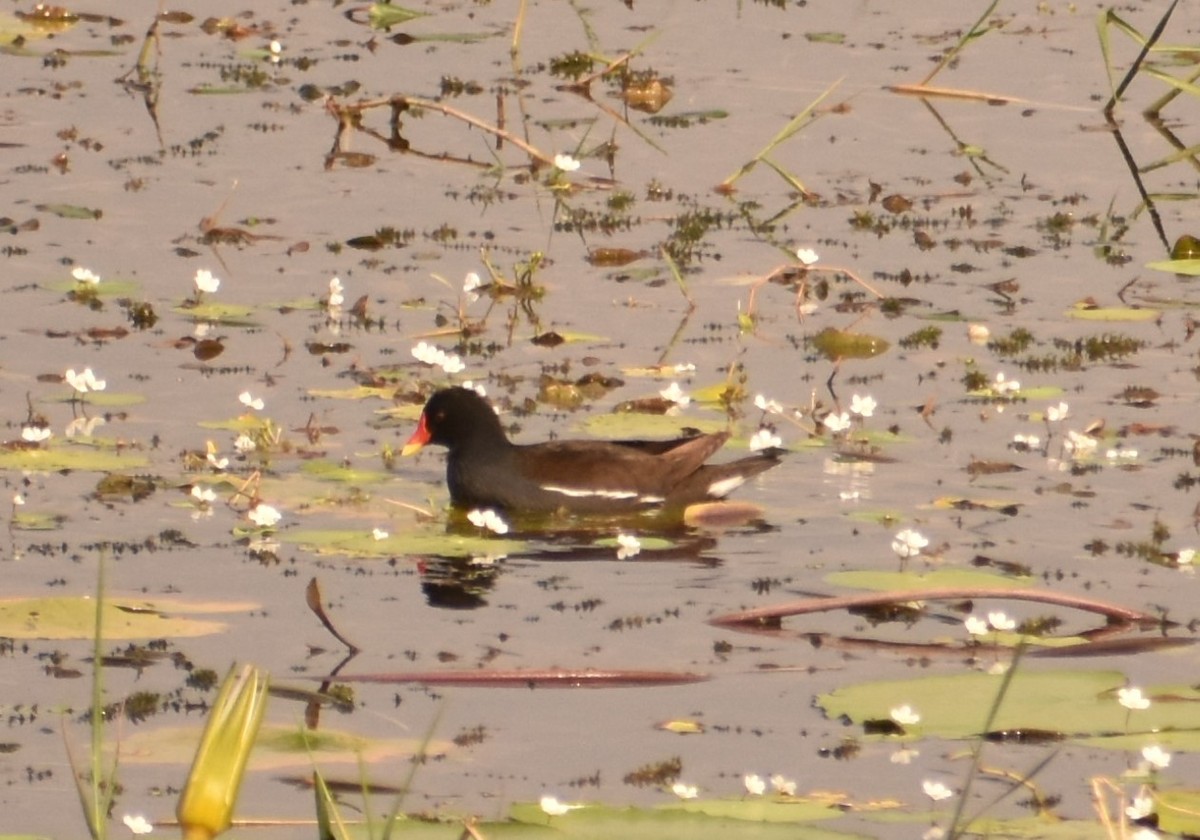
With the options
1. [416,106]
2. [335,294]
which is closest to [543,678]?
[335,294]

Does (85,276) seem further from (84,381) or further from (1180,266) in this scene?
(1180,266)

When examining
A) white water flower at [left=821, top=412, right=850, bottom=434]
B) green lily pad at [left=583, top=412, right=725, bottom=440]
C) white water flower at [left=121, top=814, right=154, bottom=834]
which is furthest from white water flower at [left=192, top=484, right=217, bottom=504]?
white water flower at [left=121, top=814, right=154, bottom=834]

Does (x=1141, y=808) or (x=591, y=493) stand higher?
(x=1141, y=808)

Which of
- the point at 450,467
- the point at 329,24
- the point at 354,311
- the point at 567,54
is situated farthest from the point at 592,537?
the point at 329,24

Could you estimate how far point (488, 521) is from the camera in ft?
31.3

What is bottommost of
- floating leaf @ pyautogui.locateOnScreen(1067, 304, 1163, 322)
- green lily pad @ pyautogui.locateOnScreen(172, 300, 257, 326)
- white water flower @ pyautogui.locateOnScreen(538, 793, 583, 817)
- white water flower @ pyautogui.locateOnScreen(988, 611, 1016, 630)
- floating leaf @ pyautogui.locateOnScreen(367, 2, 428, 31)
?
green lily pad @ pyautogui.locateOnScreen(172, 300, 257, 326)

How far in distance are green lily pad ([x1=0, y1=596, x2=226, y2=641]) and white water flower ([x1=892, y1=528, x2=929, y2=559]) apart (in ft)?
7.75

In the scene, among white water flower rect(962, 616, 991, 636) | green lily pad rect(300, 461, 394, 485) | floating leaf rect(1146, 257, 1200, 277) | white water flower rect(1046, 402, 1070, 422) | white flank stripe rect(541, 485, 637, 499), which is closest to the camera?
white water flower rect(962, 616, 991, 636)

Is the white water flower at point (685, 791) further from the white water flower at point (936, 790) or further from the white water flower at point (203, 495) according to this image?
the white water flower at point (203, 495)

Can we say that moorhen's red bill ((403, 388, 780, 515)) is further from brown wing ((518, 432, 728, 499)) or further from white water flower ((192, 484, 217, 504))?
white water flower ((192, 484, 217, 504))

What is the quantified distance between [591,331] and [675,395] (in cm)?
152

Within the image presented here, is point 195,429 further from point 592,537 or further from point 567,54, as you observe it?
point 567,54

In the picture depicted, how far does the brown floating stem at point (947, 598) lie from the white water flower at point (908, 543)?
78cm

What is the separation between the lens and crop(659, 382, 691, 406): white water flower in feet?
35.3
